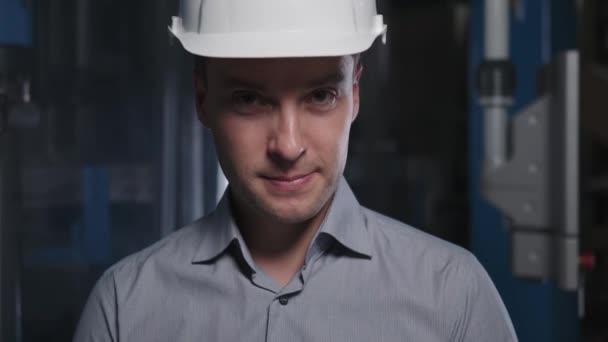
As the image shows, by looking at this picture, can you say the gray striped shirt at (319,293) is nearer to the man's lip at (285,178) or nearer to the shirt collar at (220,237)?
the shirt collar at (220,237)

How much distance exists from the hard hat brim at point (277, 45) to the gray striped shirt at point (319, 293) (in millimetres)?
236

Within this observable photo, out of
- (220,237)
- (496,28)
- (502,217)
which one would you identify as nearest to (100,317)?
(220,237)

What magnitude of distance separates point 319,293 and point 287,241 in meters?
0.10

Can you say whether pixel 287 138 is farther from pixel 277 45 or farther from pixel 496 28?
pixel 496 28

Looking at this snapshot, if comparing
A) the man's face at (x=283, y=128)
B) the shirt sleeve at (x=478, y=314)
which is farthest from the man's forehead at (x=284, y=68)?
the shirt sleeve at (x=478, y=314)

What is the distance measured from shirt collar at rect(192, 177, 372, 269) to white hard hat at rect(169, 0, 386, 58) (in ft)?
0.77

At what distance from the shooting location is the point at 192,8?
1.01 m

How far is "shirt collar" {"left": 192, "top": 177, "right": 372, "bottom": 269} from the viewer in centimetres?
→ 100

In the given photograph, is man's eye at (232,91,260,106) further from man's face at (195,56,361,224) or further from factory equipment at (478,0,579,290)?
factory equipment at (478,0,579,290)

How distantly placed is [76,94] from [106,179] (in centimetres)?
18

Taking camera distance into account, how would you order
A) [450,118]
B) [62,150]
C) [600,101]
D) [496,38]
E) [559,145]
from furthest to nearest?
1. [450,118]
2. [600,101]
3. [496,38]
4. [559,145]
5. [62,150]

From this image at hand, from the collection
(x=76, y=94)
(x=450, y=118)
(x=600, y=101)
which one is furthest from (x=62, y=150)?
(x=450, y=118)

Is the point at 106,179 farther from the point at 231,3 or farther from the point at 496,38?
the point at 496,38

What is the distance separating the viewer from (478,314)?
97cm
